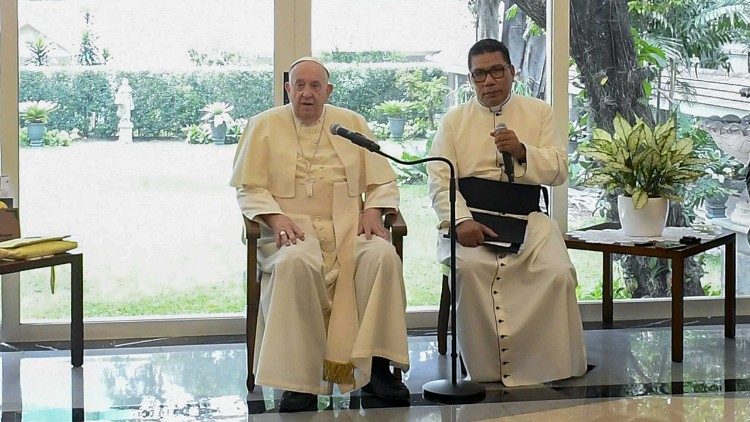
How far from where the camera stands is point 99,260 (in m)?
5.41

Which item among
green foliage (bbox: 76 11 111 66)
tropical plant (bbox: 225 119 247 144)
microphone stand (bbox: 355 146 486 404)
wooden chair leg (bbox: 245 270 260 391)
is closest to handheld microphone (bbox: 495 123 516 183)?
microphone stand (bbox: 355 146 486 404)

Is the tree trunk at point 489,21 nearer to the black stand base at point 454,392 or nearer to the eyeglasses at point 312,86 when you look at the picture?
the eyeglasses at point 312,86

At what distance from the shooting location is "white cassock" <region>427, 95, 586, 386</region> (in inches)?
187

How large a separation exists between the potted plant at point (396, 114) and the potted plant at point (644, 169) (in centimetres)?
92

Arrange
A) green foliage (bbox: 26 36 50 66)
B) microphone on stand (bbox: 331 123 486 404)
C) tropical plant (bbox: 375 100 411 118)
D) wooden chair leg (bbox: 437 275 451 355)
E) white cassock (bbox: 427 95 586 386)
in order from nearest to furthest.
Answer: microphone on stand (bbox: 331 123 486 404), white cassock (bbox: 427 95 586 386), wooden chair leg (bbox: 437 275 451 355), green foliage (bbox: 26 36 50 66), tropical plant (bbox: 375 100 411 118)

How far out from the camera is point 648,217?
17.0 ft

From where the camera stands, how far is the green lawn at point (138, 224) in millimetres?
5352

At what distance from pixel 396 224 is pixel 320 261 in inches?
14.2

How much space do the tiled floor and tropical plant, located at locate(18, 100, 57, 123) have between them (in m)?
1.05

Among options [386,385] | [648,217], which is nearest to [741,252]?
[648,217]

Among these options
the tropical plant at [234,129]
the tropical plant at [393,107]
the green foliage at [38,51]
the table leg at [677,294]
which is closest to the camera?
the table leg at [677,294]

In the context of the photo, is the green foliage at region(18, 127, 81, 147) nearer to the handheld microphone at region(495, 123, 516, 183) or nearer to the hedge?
the hedge

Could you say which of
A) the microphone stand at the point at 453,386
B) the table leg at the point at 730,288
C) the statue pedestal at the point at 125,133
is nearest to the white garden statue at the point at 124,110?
the statue pedestal at the point at 125,133

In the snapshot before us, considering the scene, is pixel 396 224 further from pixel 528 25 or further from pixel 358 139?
pixel 528 25
